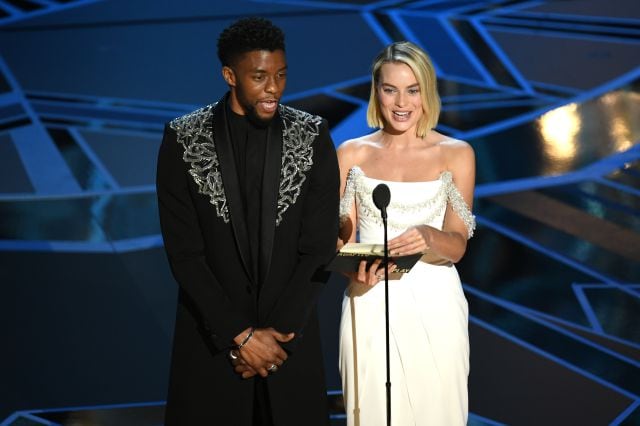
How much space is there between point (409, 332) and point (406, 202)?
0.45 metres

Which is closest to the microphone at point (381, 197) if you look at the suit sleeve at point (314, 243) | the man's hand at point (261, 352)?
the suit sleeve at point (314, 243)

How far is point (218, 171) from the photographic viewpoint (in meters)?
2.65

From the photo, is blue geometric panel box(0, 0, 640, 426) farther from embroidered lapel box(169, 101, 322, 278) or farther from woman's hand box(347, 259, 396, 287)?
embroidered lapel box(169, 101, 322, 278)

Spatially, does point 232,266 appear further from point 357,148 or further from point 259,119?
point 357,148

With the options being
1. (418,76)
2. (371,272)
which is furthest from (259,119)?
(418,76)

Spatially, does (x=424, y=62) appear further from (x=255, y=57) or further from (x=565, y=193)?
(x=565, y=193)

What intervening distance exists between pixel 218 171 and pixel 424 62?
0.92 meters

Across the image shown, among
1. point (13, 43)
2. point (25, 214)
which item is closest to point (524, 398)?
point (25, 214)

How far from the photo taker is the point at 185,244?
2.66 m

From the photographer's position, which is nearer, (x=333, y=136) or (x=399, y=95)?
(x=399, y=95)

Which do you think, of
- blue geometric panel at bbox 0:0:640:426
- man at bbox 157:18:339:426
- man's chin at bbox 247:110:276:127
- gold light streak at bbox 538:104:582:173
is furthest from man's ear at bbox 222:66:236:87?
gold light streak at bbox 538:104:582:173

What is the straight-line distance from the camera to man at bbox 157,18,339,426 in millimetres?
2602

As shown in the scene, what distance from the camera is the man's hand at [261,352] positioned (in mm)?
2586

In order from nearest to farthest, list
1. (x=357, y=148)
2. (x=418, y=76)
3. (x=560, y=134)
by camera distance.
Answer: (x=418, y=76) → (x=357, y=148) → (x=560, y=134)
